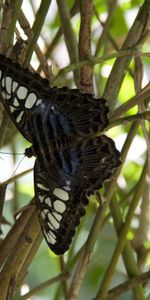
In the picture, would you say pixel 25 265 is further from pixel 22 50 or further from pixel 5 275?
pixel 22 50

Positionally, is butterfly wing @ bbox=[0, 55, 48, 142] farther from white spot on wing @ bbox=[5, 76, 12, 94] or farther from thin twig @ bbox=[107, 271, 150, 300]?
thin twig @ bbox=[107, 271, 150, 300]

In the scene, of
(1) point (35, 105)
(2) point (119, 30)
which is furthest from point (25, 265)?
(2) point (119, 30)

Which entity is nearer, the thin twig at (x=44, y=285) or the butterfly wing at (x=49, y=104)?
the butterfly wing at (x=49, y=104)

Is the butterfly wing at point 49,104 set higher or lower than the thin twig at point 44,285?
higher

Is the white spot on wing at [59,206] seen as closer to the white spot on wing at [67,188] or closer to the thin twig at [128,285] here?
the white spot on wing at [67,188]

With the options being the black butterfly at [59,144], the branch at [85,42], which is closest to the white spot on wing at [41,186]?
the black butterfly at [59,144]

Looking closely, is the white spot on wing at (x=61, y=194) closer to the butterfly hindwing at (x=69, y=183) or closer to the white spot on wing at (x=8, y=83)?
the butterfly hindwing at (x=69, y=183)

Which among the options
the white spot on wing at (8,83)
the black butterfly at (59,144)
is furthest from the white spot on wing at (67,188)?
the white spot on wing at (8,83)

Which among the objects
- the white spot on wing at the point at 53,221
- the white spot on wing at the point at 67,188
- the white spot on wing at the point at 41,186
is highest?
the white spot on wing at the point at 41,186

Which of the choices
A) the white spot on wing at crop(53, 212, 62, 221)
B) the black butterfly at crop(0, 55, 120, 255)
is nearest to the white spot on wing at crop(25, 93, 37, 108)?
the black butterfly at crop(0, 55, 120, 255)
